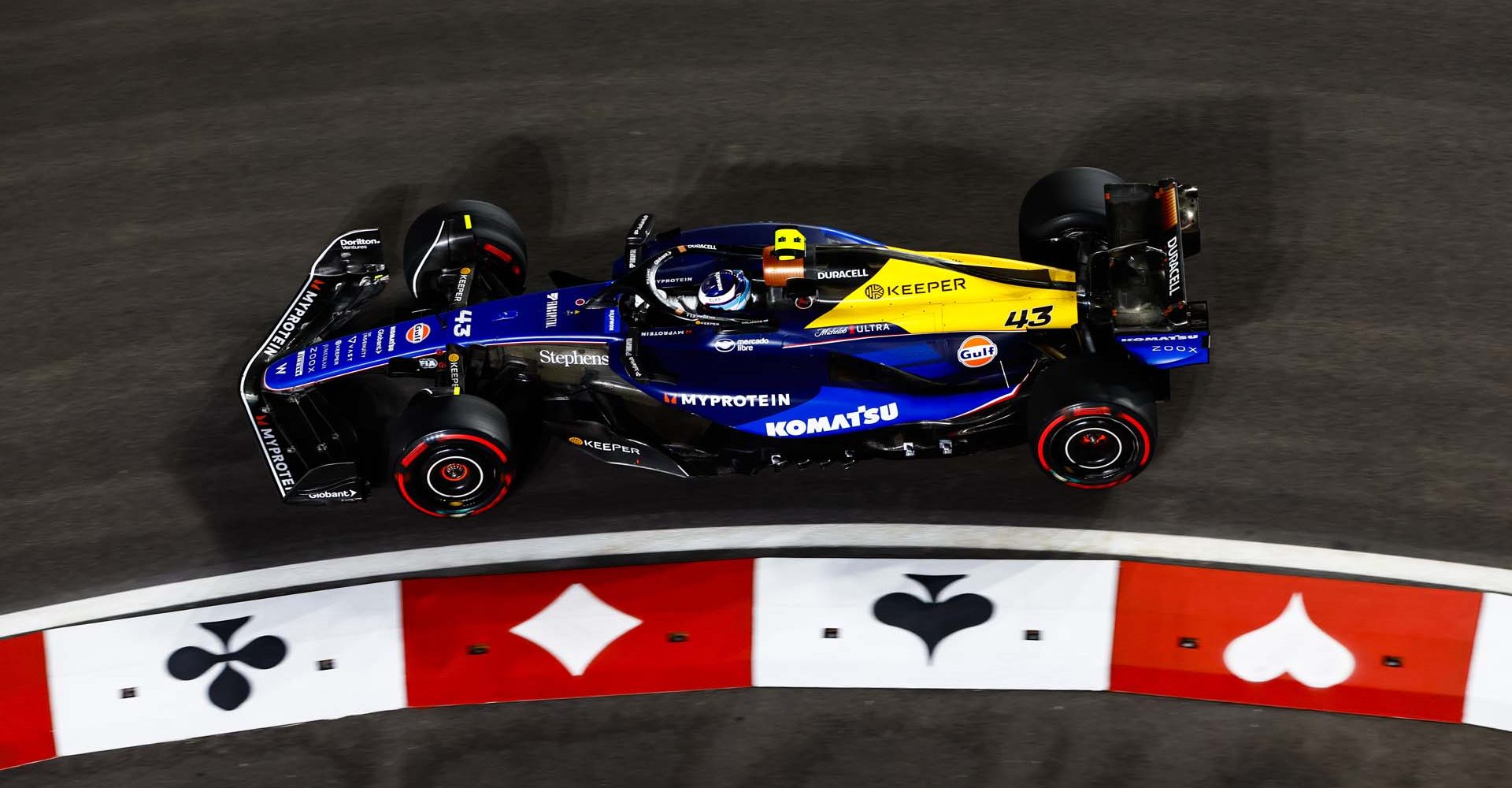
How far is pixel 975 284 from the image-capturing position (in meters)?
8.00

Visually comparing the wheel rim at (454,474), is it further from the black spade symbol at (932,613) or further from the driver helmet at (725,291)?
the black spade symbol at (932,613)

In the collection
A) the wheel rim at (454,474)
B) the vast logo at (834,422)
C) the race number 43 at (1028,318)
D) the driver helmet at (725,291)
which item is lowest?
the wheel rim at (454,474)

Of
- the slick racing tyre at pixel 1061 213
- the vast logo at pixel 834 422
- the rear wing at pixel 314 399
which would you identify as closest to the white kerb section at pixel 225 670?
the rear wing at pixel 314 399

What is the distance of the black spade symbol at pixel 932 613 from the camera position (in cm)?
762

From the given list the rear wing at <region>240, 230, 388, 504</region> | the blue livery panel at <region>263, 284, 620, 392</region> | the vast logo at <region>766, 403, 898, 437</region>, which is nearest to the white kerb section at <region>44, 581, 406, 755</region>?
the rear wing at <region>240, 230, 388, 504</region>

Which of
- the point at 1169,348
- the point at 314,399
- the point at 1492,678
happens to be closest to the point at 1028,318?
the point at 1169,348

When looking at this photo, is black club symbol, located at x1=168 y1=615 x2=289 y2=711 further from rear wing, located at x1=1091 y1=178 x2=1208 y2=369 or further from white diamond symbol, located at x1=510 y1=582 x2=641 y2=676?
rear wing, located at x1=1091 y1=178 x2=1208 y2=369

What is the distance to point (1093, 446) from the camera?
7688 mm

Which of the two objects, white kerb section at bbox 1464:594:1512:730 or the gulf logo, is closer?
white kerb section at bbox 1464:594:1512:730

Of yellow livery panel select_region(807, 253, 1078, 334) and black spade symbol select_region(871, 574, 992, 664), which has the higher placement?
yellow livery panel select_region(807, 253, 1078, 334)

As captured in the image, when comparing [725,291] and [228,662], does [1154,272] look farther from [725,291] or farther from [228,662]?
[228,662]

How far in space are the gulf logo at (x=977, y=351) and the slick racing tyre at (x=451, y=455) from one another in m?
2.68

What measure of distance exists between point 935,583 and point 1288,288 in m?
3.48

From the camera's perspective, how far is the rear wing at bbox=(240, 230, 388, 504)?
7891 millimetres
